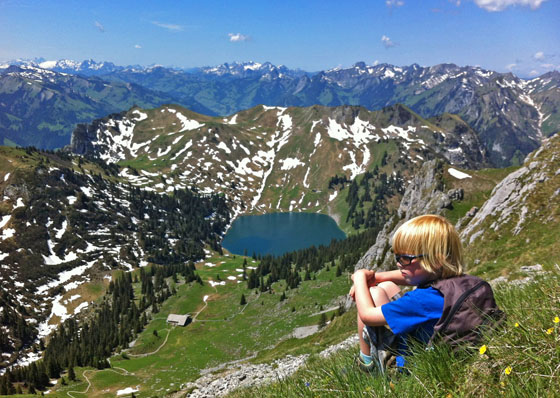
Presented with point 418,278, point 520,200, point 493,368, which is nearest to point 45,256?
point 520,200

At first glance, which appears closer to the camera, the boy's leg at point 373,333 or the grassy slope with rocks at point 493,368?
the grassy slope with rocks at point 493,368

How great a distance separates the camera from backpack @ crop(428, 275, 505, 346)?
14.3 feet

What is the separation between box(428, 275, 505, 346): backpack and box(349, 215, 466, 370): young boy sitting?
254 mm

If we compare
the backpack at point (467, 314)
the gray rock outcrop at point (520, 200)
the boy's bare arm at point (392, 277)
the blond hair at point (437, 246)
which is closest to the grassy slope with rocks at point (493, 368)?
the backpack at point (467, 314)

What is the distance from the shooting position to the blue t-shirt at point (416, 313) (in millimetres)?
4848

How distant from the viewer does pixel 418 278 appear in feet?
17.5

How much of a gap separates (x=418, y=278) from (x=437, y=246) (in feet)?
2.22

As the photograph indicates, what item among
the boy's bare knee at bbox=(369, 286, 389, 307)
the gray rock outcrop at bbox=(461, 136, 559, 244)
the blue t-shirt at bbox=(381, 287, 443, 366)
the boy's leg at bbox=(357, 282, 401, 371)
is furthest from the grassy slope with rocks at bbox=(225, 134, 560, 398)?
the gray rock outcrop at bbox=(461, 136, 559, 244)

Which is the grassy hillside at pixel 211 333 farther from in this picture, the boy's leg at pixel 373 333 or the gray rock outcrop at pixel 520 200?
the boy's leg at pixel 373 333

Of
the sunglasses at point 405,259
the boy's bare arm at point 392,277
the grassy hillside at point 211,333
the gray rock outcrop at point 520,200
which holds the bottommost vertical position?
the grassy hillside at point 211,333

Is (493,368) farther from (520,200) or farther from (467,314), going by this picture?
(520,200)

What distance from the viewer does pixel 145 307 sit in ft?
421

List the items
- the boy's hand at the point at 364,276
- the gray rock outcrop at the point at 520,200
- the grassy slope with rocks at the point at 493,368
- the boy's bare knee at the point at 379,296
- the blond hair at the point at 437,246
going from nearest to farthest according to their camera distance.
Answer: the grassy slope with rocks at the point at 493,368 < the blond hair at the point at 437,246 < the boy's bare knee at the point at 379,296 < the boy's hand at the point at 364,276 < the gray rock outcrop at the point at 520,200

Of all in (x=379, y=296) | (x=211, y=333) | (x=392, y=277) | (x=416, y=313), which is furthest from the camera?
(x=211, y=333)
